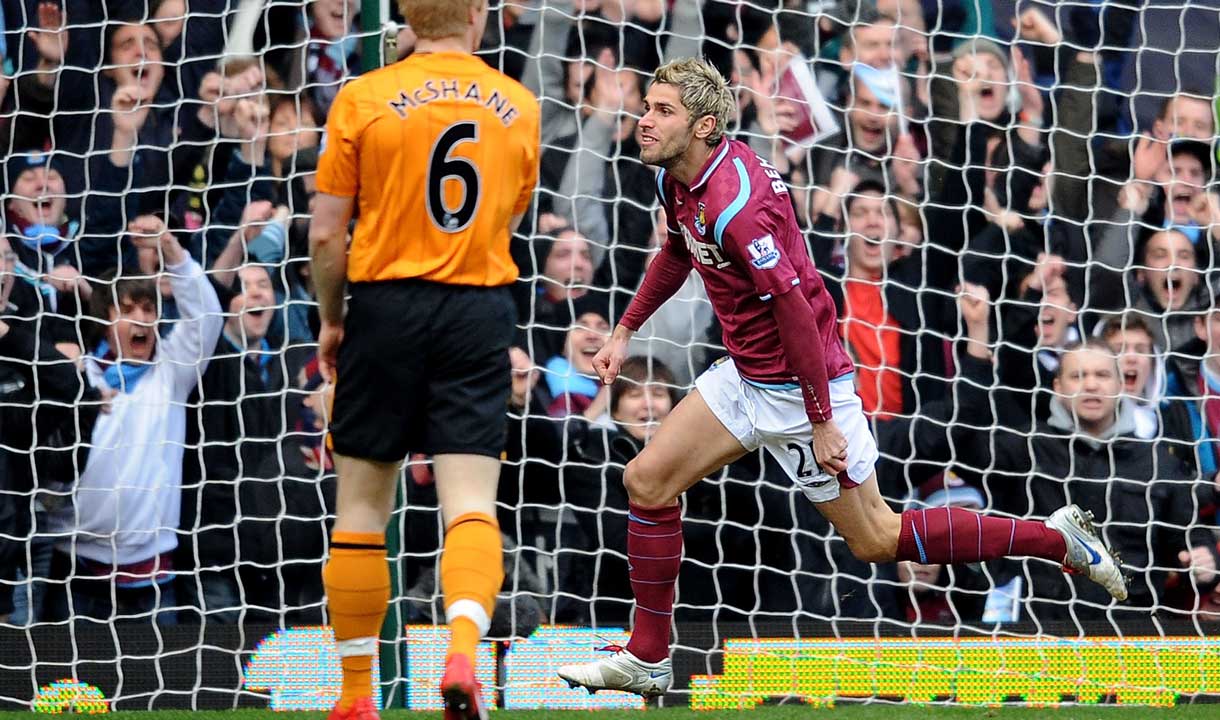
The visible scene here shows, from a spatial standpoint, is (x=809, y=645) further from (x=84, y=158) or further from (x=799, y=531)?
(x=84, y=158)

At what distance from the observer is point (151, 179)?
243 inches

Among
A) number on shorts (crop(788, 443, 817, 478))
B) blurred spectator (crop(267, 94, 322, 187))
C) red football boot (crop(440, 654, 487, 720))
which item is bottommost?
red football boot (crop(440, 654, 487, 720))

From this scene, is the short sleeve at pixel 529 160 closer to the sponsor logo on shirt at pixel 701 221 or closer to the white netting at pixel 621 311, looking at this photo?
the sponsor logo on shirt at pixel 701 221

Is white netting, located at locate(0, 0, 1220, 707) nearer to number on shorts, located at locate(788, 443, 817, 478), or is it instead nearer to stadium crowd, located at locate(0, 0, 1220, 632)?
stadium crowd, located at locate(0, 0, 1220, 632)

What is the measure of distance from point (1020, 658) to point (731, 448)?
172 cm

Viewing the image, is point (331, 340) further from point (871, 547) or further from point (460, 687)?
point (871, 547)

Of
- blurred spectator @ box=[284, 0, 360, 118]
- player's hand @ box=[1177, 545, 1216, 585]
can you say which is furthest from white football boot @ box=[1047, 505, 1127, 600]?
blurred spectator @ box=[284, 0, 360, 118]

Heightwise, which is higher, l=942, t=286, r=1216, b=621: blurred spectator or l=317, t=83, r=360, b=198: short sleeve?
l=317, t=83, r=360, b=198: short sleeve

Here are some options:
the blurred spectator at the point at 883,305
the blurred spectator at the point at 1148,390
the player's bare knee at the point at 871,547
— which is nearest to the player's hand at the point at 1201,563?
the blurred spectator at the point at 1148,390

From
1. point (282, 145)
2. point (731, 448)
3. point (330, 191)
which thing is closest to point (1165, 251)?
point (731, 448)

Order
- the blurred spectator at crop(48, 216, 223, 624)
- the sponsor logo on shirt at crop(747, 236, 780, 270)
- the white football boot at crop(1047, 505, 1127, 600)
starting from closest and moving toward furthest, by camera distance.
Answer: the sponsor logo on shirt at crop(747, 236, 780, 270), the white football boot at crop(1047, 505, 1127, 600), the blurred spectator at crop(48, 216, 223, 624)

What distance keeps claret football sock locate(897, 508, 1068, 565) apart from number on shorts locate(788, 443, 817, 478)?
1.05 feet

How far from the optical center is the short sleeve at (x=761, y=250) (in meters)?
4.07

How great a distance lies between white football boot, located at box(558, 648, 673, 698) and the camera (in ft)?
14.8
